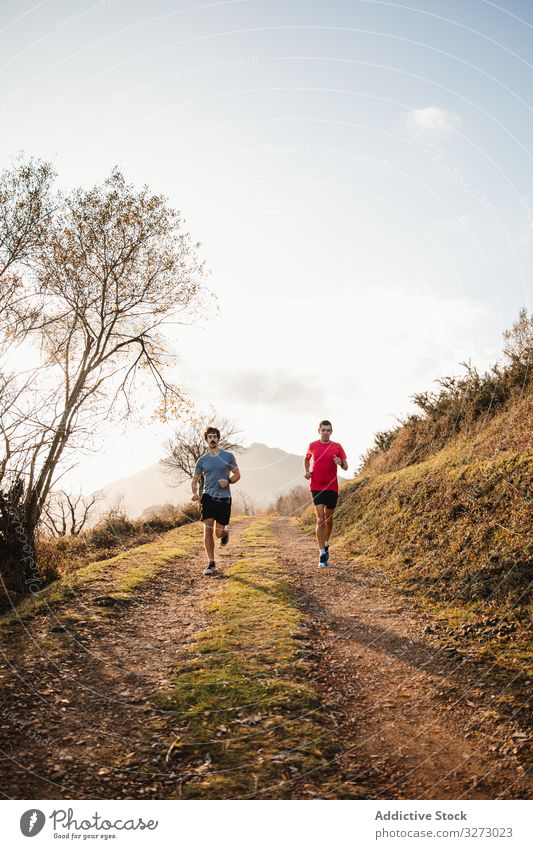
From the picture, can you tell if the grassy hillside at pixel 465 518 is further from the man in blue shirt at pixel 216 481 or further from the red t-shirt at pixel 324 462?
the man in blue shirt at pixel 216 481

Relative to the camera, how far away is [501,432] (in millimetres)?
12820

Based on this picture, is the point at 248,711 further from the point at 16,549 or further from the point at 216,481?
the point at 16,549

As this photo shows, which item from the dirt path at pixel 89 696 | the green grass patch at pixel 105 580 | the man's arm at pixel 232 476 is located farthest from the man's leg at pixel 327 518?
the green grass patch at pixel 105 580

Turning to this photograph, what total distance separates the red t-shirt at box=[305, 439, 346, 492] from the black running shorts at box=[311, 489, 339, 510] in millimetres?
81

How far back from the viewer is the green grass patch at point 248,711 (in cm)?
367

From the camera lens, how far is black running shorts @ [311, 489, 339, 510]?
11.1 meters

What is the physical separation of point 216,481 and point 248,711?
630 cm

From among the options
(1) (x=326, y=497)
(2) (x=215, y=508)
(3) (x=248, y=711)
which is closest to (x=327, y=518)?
(1) (x=326, y=497)

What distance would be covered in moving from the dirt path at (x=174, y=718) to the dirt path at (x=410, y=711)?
16 millimetres

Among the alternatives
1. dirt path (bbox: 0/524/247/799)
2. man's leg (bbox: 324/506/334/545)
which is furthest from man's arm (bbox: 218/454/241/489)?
dirt path (bbox: 0/524/247/799)

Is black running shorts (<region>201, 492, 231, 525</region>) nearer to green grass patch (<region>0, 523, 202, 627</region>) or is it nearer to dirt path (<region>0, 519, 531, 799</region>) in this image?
green grass patch (<region>0, 523, 202, 627</region>)

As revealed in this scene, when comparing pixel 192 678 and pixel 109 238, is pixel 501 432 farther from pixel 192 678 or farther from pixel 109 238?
pixel 109 238

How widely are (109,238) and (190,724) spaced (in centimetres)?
1659

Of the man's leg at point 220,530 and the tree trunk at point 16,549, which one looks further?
the man's leg at point 220,530
